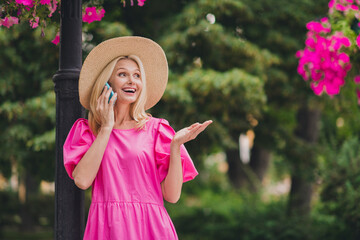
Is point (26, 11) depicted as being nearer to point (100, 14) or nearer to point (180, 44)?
point (100, 14)

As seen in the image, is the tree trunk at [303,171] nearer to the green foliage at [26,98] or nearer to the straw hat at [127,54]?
the green foliage at [26,98]

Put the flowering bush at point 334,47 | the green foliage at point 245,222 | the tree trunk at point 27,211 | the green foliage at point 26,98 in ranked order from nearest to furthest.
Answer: the flowering bush at point 334,47 < the green foliage at point 26,98 < the green foliage at point 245,222 < the tree trunk at point 27,211

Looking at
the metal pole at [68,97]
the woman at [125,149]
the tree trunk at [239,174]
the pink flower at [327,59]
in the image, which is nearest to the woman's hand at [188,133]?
the woman at [125,149]

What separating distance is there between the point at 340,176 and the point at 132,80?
585 cm

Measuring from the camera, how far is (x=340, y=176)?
7.89m

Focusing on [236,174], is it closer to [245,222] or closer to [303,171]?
[245,222]

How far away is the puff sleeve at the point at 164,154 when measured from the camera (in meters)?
2.84

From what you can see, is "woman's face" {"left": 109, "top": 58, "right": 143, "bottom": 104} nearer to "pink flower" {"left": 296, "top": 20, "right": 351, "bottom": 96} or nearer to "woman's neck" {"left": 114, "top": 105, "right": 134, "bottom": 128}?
"woman's neck" {"left": 114, "top": 105, "right": 134, "bottom": 128}

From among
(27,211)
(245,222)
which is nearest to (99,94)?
(245,222)

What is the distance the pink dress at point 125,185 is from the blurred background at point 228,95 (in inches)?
161

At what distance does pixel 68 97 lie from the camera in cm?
284

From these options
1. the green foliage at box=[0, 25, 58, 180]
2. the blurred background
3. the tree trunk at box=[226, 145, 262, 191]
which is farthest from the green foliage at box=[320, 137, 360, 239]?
the tree trunk at box=[226, 145, 262, 191]

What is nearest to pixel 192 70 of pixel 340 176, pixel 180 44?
pixel 180 44

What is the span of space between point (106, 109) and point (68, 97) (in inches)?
11.0
